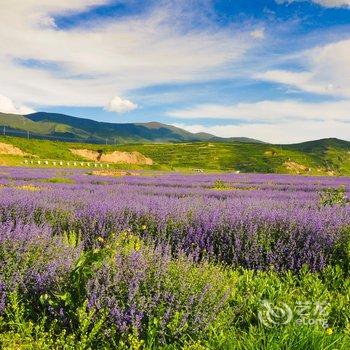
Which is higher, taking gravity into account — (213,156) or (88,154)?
(213,156)

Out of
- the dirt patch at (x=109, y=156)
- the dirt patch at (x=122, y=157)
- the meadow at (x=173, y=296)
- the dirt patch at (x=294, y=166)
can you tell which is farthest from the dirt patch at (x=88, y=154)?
the meadow at (x=173, y=296)

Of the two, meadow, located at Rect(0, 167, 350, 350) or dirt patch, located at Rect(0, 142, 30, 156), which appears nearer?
meadow, located at Rect(0, 167, 350, 350)

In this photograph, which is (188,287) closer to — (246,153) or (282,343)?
(282,343)

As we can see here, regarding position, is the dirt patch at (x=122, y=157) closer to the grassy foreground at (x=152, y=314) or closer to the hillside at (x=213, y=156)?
the hillside at (x=213, y=156)

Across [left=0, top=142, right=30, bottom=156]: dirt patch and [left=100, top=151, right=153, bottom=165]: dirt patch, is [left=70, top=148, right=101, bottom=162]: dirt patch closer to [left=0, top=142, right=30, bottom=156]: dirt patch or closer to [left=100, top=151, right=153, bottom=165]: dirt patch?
[left=100, top=151, right=153, bottom=165]: dirt patch

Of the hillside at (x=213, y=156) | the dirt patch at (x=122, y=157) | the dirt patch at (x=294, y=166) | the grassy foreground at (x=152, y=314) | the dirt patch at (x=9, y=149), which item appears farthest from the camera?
the dirt patch at (x=294, y=166)

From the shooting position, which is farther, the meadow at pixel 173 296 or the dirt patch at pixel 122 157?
the dirt patch at pixel 122 157

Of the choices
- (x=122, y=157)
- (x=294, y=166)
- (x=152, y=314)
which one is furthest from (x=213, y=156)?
(x=152, y=314)

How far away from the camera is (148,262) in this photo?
4.38m

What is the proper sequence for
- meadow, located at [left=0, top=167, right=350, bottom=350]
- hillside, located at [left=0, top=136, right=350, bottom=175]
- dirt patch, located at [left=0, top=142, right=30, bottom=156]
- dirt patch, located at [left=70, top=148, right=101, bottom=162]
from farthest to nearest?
dirt patch, located at [left=70, top=148, right=101, bottom=162], hillside, located at [left=0, top=136, right=350, bottom=175], dirt patch, located at [left=0, top=142, right=30, bottom=156], meadow, located at [left=0, top=167, right=350, bottom=350]

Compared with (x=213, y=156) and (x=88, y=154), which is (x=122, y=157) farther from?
(x=213, y=156)

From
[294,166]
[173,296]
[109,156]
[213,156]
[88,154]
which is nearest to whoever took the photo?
[173,296]

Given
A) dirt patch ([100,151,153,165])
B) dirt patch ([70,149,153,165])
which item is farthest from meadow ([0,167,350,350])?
dirt patch ([100,151,153,165])

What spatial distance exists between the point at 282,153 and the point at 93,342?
549ft
